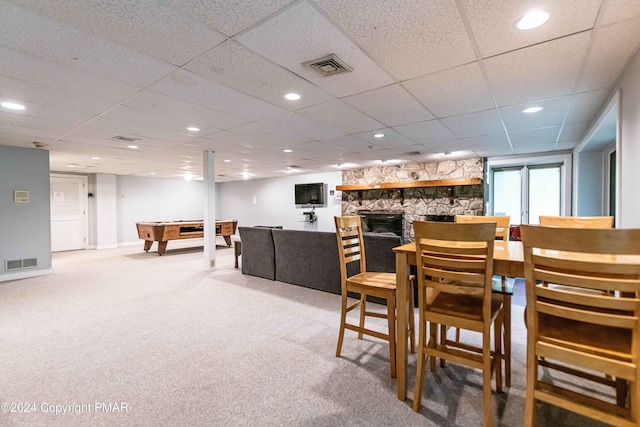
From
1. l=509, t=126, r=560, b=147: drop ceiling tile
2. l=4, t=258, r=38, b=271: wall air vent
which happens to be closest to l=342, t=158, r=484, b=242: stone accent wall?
l=509, t=126, r=560, b=147: drop ceiling tile

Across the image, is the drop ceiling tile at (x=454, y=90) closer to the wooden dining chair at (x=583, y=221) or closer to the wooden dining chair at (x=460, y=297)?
the wooden dining chair at (x=583, y=221)

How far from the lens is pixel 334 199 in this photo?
29.3 ft

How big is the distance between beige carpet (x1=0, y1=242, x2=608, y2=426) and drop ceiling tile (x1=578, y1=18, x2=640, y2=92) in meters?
2.28

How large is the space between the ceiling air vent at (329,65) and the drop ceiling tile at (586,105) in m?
2.40

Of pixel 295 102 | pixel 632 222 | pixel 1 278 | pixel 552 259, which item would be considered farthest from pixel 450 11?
pixel 1 278

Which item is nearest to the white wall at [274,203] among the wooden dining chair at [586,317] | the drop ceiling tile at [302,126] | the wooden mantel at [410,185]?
the wooden mantel at [410,185]

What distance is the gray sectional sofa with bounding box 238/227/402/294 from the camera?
351 cm

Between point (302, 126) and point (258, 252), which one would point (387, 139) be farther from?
point (258, 252)

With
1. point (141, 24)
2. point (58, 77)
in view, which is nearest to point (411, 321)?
point (141, 24)

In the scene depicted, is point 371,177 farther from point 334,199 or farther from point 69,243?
point 69,243

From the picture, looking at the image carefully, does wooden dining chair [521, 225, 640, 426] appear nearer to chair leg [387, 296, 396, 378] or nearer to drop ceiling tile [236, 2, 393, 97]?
chair leg [387, 296, 396, 378]

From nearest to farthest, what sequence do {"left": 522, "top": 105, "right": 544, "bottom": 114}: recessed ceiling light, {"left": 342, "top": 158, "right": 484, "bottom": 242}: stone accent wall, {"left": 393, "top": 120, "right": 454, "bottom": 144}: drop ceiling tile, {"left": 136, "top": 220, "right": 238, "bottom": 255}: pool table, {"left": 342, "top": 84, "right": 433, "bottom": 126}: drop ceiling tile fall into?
{"left": 342, "top": 84, "right": 433, "bottom": 126}: drop ceiling tile < {"left": 522, "top": 105, "right": 544, "bottom": 114}: recessed ceiling light < {"left": 393, "top": 120, "right": 454, "bottom": 144}: drop ceiling tile < {"left": 342, "top": 158, "right": 484, "bottom": 242}: stone accent wall < {"left": 136, "top": 220, "right": 238, "bottom": 255}: pool table

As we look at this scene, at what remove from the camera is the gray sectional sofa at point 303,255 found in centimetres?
351

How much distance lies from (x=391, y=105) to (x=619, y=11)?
1723mm
